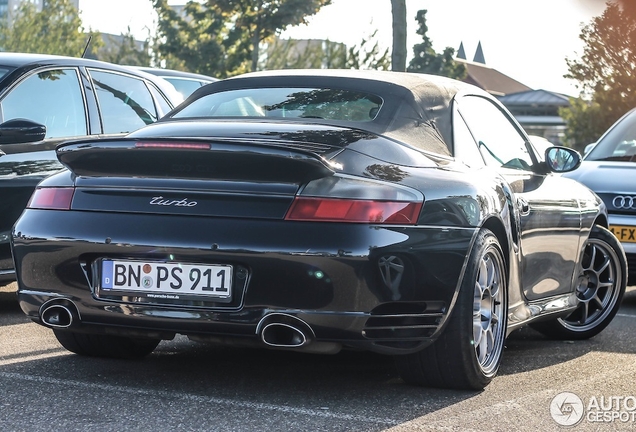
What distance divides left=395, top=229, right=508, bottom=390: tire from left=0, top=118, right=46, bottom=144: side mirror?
3.03m

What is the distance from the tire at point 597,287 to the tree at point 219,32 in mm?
30792

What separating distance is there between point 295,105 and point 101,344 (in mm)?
1400

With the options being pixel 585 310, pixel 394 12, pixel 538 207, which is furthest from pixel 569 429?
pixel 394 12

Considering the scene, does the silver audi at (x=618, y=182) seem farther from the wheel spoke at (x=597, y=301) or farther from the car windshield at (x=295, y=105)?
the car windshield at (x=295, y=105)

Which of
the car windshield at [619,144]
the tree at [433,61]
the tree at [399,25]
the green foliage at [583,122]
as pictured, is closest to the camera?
the car windshield at [619,144]

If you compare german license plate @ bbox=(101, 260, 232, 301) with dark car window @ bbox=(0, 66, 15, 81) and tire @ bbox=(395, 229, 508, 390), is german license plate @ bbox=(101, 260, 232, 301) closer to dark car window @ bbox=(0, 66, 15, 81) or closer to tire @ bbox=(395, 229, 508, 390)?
tire @ bbox=(395, 229, 508, 390)

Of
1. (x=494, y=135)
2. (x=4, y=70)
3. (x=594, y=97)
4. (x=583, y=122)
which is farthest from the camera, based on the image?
(x=583, y=122)

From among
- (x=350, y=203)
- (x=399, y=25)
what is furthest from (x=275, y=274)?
(x=399, y=25)

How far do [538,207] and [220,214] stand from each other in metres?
2.07

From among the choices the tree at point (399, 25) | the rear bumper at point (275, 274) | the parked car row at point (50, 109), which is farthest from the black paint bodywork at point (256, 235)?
the tree at point (399, 25)

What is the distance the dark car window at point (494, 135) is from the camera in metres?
4.97

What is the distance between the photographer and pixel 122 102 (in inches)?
300

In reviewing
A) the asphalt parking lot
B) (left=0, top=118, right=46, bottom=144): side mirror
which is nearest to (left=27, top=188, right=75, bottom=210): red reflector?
the asphalt parking lot

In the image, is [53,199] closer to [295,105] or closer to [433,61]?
[295,105]
